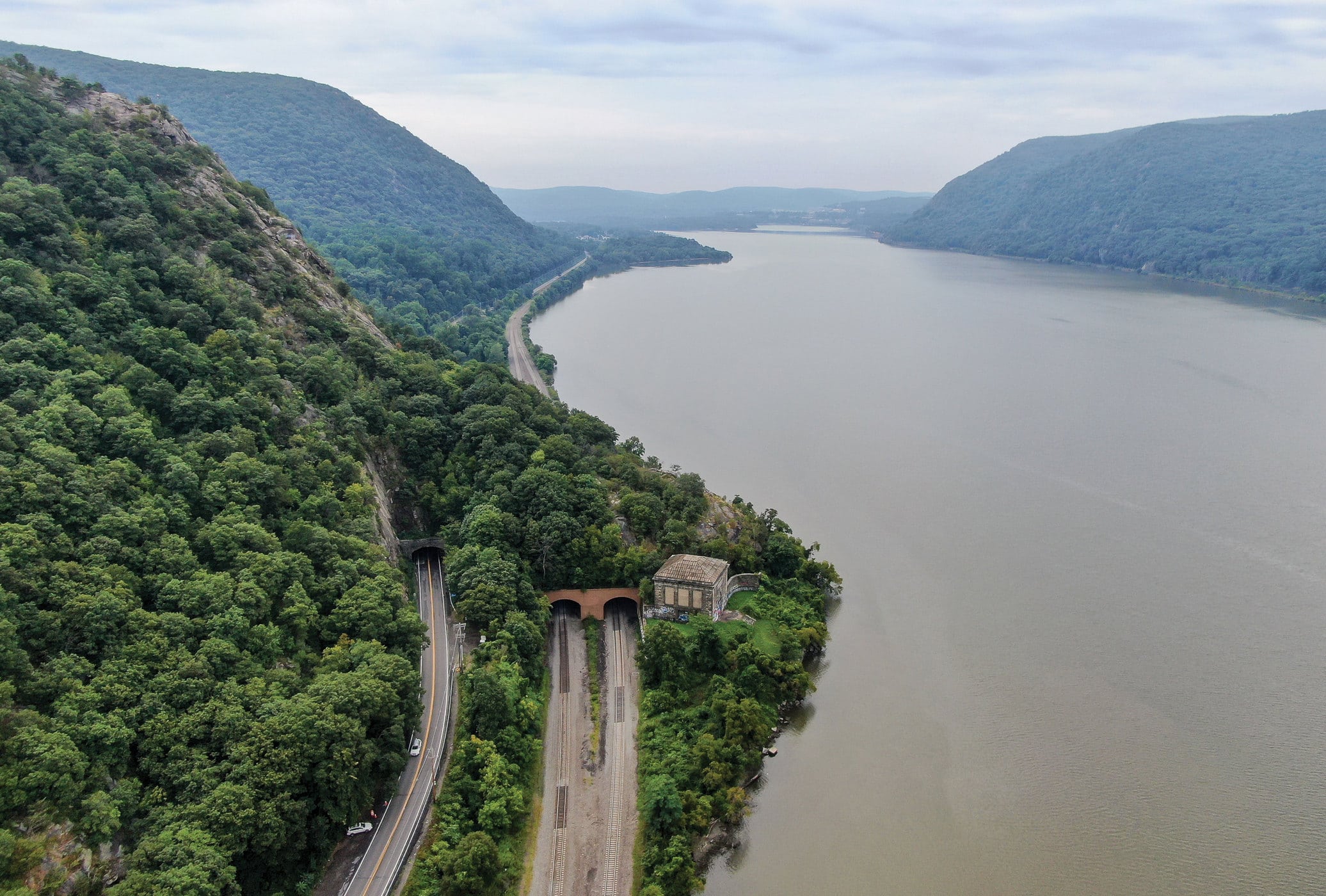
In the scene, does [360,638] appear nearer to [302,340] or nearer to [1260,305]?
[302,340]

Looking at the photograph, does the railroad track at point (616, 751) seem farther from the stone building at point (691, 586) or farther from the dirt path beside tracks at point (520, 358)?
the dirt path beside tracks at point (520, 358)

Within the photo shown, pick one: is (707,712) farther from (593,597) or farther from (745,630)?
(593,597)

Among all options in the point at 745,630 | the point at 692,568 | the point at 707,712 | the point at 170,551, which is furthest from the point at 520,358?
the point at 707,712

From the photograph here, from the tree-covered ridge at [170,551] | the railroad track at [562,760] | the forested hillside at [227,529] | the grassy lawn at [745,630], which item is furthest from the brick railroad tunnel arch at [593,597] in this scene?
the tree-covered ridge at [170,551]

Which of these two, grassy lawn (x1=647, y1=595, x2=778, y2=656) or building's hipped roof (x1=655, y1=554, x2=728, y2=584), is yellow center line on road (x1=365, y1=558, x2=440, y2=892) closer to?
grassy lawn (x1=647, y1=595, x2=778, y2=656)

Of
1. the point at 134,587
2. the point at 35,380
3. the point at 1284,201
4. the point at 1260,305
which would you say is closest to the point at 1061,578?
the point at 134,587

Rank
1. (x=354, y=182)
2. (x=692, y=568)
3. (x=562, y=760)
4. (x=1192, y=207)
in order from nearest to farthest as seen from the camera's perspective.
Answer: (x=562, y=760) < (x=692, y=568) < (x=354, y=182) < (x=1192, y=207)
